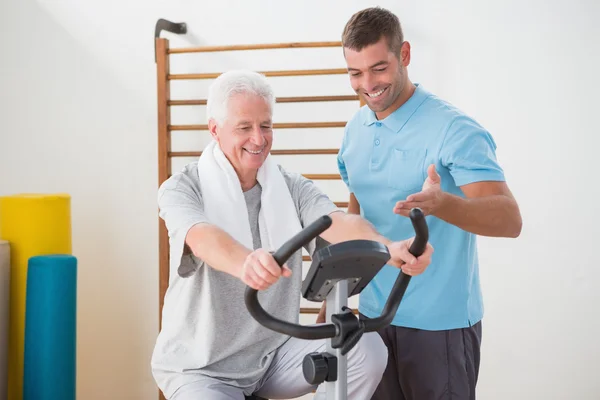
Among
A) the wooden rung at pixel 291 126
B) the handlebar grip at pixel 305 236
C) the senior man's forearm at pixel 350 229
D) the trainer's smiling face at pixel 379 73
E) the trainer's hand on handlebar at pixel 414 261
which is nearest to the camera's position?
the handlebar grip at pixel 305 236

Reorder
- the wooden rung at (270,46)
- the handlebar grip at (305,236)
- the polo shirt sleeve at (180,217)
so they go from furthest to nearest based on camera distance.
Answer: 1. the wooden rung at (270,46)
2. the polo shirt sleeve at (180,217)
3. the handlebar grip at (305,236)

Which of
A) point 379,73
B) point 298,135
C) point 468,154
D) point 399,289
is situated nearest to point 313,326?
point 399,289

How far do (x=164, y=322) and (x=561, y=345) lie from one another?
226 centimetres

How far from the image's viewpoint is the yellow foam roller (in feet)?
10.2

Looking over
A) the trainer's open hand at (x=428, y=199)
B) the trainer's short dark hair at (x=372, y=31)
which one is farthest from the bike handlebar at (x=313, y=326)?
the trainer's short dark hair at (x=372, y=31)

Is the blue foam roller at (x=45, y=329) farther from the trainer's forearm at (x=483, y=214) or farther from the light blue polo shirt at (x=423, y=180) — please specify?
the trainer's forearm at (x=483, y=214)

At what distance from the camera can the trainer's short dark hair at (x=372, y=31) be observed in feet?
7.14

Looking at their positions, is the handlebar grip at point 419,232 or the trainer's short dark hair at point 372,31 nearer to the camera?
the handlebar grip at point 419,232

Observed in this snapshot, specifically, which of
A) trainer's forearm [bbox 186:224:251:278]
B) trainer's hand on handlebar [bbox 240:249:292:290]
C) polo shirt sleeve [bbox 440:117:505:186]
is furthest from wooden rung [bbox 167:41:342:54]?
trainer's hand on handlebar [bbox 240:249:292:290]

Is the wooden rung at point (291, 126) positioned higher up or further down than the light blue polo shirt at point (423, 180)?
higher up

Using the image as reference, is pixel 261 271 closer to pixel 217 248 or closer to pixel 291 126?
pixel 217 248

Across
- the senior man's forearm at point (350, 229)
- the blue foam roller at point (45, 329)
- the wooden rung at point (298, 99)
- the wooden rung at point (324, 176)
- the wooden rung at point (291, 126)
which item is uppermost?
the wooden rung at point (298, 99)

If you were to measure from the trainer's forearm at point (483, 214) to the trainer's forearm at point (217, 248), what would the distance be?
0.54 metres

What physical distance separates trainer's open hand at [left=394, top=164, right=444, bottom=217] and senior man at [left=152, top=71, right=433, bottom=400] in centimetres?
17
